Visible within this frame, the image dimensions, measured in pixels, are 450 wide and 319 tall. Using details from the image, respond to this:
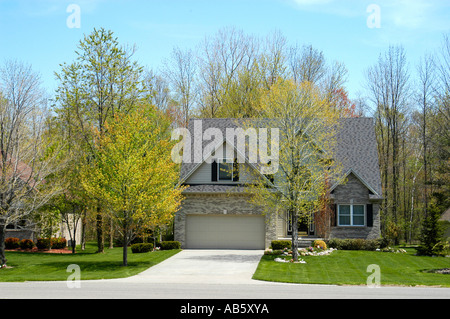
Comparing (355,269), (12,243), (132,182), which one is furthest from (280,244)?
(12,243)

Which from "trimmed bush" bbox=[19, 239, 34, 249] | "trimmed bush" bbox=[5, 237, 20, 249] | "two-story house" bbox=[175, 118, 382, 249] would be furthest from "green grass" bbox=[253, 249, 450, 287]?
"trimmed bush" bbox=[5, 237, 20, 249]

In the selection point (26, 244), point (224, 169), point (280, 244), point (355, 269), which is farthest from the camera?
point (26, 244)

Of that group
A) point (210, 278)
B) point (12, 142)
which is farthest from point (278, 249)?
point (12, 142)

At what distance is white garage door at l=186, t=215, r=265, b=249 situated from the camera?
31406 mm

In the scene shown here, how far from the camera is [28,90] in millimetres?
25141

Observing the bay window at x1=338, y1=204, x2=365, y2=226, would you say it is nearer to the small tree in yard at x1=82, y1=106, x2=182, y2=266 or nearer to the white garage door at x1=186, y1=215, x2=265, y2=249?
the white garage door at x1=186, y1=215, x2=265, y2=249

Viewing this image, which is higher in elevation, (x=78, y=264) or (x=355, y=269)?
(x=355, y=269)

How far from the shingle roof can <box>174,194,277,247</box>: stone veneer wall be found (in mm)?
586

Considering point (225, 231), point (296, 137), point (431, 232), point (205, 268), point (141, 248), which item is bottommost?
point (141, 248)

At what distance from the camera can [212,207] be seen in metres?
31.5

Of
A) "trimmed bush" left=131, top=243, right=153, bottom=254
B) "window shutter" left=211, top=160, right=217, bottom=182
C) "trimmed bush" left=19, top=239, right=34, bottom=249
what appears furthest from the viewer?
"trimmed bush" left=19, top=239, right=34, bottom=249

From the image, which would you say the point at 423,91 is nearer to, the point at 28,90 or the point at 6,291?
the point at 28,90

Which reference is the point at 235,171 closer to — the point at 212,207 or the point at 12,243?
the point at 212,207

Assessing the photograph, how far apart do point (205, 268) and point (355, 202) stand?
1366 cm
